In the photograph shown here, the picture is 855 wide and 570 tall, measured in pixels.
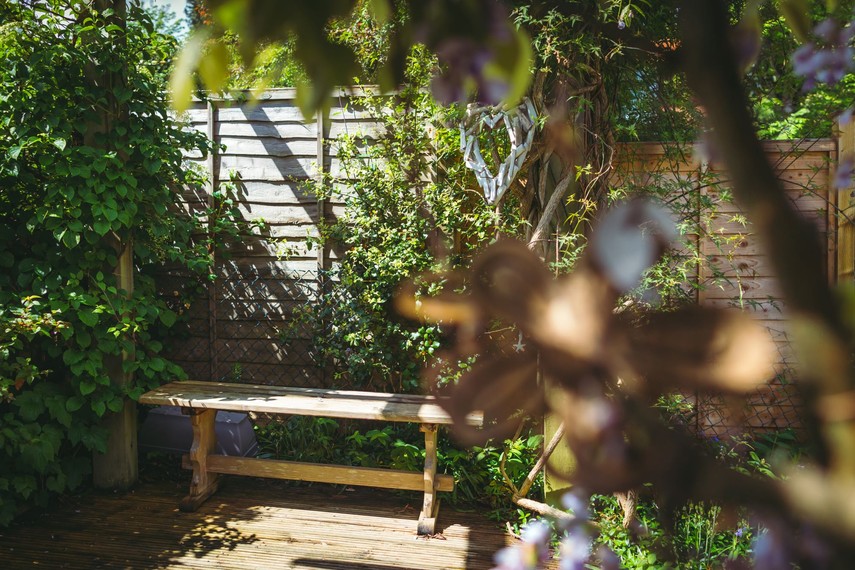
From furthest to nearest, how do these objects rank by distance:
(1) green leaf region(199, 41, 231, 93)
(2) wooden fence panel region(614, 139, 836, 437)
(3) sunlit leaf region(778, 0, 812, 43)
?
1. (2) wooden fence panel region(614, 139, 836, 437)
2. (3) sunlit leaf region(778, 0, 812, 43)
3. (1) green leaf region(199, 41, 231, 93)

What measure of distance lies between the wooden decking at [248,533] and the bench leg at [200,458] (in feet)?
0.20

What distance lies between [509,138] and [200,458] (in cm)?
225

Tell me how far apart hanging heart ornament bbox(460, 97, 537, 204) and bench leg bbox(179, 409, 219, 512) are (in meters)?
1.84

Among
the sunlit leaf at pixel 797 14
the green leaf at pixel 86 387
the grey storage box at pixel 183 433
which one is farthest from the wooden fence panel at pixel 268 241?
the sunlit leaf at pixel 797 14

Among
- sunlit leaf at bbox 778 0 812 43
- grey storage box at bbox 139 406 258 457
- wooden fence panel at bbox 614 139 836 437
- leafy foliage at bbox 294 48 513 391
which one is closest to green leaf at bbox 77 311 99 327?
grey storage box at bbox 139 406 258 457

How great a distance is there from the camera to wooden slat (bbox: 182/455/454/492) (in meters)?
3.22

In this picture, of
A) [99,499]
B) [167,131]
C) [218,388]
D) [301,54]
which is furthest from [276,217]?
[301,54]

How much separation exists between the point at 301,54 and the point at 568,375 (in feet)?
0.85

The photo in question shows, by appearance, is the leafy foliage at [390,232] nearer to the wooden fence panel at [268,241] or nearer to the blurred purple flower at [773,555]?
the wooden fence panel at [268,241]

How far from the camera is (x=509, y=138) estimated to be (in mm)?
3203

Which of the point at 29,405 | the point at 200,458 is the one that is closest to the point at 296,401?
the point at 200,458

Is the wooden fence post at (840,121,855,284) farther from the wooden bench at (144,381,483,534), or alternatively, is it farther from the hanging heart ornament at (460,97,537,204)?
the wooden bench at (144,381,483,534)

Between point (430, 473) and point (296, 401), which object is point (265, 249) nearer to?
point (296, 401)

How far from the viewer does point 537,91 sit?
2.99m
